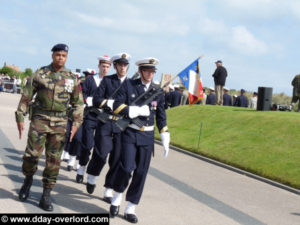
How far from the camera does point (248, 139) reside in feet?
49.2

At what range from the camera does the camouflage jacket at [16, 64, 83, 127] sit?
6.25 metres

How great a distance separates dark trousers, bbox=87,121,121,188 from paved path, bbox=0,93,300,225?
404 mm

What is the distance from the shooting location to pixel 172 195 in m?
8.25

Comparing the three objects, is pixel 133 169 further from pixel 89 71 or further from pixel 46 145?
pixel 89 71

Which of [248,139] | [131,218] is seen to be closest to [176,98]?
[248,139]

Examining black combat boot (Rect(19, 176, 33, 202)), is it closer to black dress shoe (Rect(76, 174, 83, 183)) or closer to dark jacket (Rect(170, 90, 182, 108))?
black dress shoe (Rect(76, 174, 83, 183))

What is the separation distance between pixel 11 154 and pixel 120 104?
5024 mm

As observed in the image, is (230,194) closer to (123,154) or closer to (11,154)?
(123,154)

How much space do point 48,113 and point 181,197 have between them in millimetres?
2997

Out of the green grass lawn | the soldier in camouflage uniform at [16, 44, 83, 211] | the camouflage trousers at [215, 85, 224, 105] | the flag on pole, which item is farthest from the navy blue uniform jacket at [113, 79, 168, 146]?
the camouflage trousers at [215, 85, 224, 105]

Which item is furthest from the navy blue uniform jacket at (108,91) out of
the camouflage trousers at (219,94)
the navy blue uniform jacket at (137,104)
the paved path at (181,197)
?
the camouflage trousers at (219,94)

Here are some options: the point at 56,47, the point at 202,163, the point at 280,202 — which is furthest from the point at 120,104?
the point at 202,163

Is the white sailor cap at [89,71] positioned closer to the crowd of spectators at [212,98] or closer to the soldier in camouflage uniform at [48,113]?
the soldier in camouflage uniform at [48,113]

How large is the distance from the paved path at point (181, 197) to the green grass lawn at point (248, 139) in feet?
3.13
